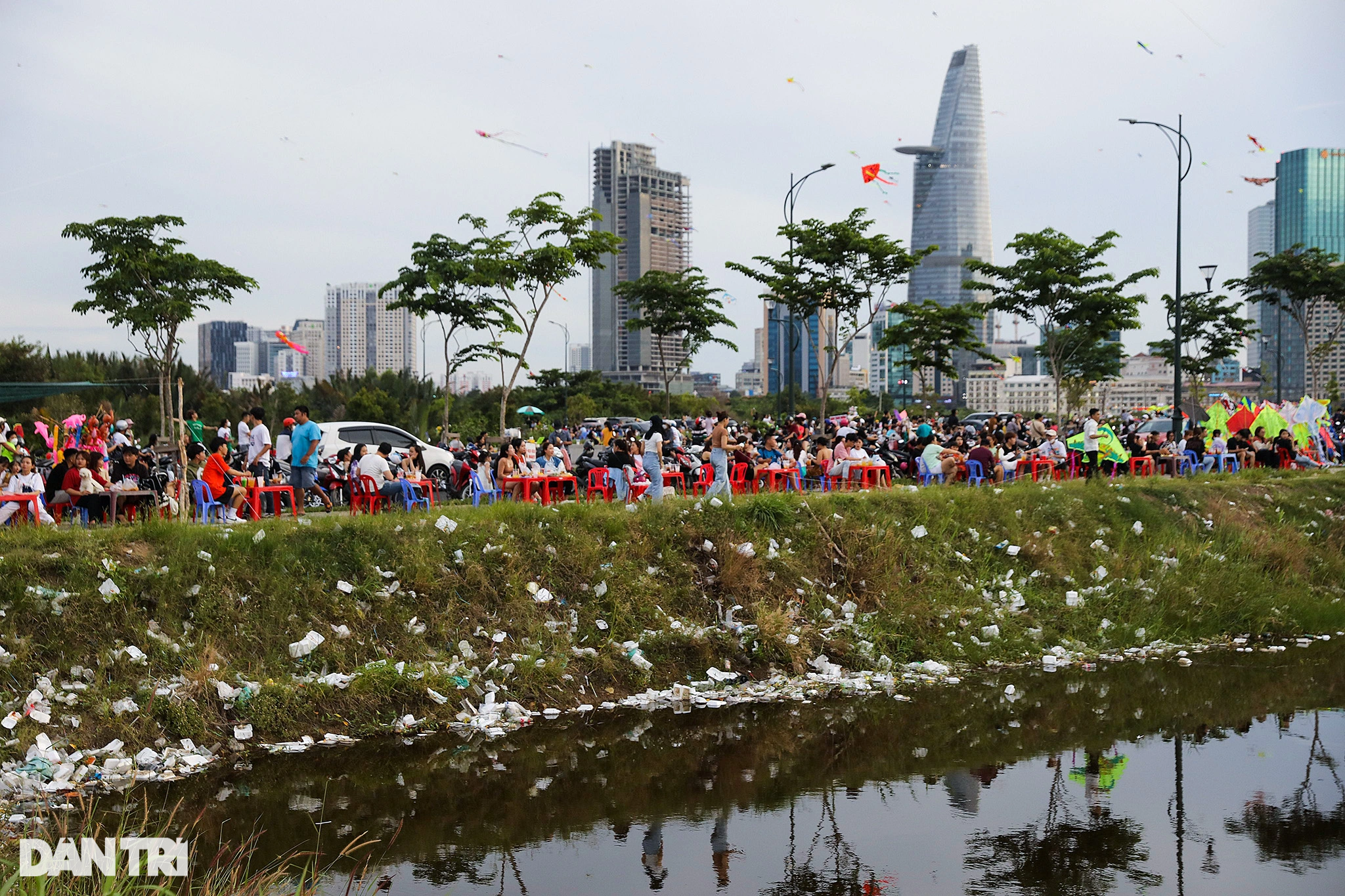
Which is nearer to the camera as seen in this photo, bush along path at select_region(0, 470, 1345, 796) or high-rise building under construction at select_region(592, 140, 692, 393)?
bush along path at select_region(0, 470, 1345, 796)

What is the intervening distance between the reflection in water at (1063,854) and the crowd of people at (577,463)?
6.21 meters

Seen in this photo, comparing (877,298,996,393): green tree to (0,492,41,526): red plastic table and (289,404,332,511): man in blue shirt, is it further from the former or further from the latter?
(0,492,41,526): red plastic table

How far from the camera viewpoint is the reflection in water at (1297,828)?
19.8 ft

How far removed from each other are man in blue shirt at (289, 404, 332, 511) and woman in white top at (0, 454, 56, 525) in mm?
2475

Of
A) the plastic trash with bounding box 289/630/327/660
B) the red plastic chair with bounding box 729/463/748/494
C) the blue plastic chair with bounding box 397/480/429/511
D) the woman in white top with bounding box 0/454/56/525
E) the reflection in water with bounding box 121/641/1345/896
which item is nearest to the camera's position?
the reflection in water with bounding box 121/641/1345/896

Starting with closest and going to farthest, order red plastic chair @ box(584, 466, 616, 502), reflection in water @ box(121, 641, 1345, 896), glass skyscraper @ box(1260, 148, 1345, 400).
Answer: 1. reflection in water @ box(121, 641, 1345, 896)
2. red plastic chair @ box(584, 466, 616, 502)
3. glass skyscraper @ box(1260, 148, 1345, 400)

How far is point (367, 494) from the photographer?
12953mm

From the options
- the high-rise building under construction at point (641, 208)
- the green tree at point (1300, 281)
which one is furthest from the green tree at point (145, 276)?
the high-rise building under construction at point (641, 208)

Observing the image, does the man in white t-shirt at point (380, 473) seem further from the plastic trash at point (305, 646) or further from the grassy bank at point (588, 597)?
the plastic trash at point (305, 646)

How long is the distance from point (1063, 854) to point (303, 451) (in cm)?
923

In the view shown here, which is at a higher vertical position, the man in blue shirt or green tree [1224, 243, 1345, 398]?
green tree [1224, 243, 1345, 398]

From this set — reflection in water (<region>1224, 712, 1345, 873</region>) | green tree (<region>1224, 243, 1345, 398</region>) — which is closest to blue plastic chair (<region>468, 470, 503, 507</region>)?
reflection in water (<region>1224, 712, 1345, 873</region>)

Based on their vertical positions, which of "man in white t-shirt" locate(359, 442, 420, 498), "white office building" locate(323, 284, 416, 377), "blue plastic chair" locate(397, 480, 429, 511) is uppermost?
"white office building" locate(323, 284, 416, 377)

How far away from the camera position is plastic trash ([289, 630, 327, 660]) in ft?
27.9
